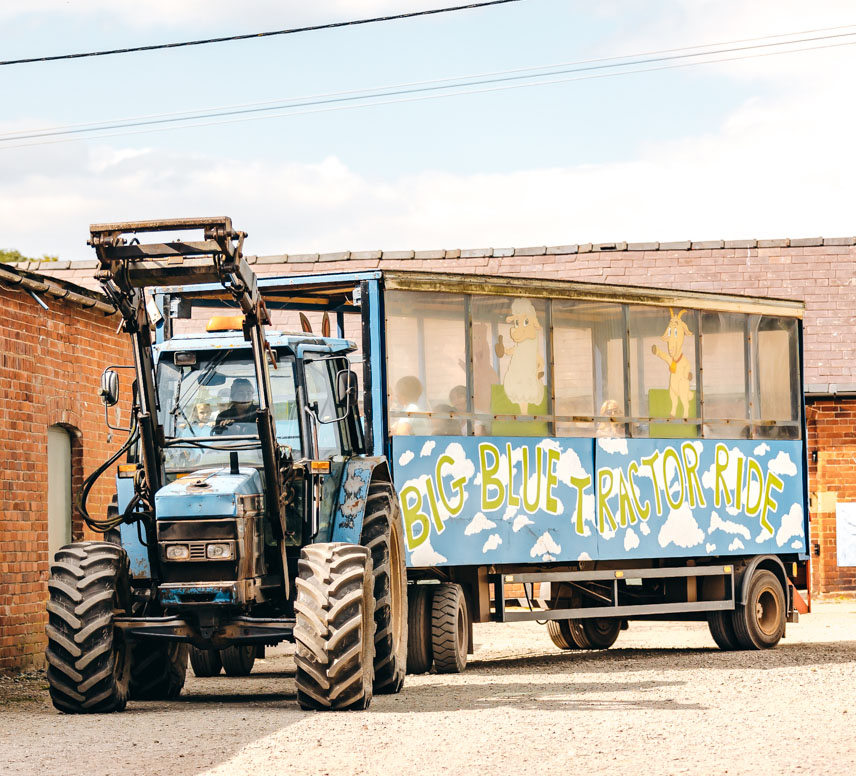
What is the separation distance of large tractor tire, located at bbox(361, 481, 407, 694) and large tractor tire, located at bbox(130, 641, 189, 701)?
176cm

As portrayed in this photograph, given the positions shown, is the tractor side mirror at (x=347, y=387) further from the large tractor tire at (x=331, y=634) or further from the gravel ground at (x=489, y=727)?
the gravel ground at (x=489, y=727)

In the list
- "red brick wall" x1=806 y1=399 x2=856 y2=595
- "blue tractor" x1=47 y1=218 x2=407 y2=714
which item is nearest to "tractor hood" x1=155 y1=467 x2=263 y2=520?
"blue tractor" x1=47 y1=218 x2=407 y2=714

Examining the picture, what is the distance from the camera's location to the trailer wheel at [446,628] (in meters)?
15.0

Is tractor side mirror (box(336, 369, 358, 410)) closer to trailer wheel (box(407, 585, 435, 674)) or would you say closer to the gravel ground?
the gravel ground

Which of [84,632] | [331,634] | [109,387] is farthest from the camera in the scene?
[109,387]

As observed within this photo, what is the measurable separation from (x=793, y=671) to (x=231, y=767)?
23.8 ft

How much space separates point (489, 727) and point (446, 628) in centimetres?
477

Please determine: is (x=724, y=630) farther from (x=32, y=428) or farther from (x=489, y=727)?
(x=489, y=727)

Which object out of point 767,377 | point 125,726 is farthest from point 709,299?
point 125,726

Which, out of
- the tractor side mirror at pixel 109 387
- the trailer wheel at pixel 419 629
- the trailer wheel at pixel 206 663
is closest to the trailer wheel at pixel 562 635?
the trailer wheel at pixel 419 629

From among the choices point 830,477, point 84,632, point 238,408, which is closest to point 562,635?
point 238,408

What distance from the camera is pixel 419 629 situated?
1497 cm

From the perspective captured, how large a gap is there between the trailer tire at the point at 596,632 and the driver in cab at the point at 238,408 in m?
7.37

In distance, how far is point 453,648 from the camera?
15.0 m
